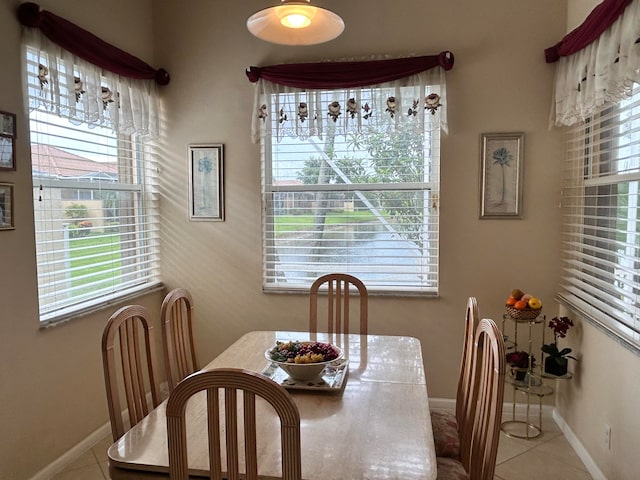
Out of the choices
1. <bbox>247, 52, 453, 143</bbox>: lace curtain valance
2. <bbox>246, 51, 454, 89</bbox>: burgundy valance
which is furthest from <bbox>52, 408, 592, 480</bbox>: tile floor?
<bbox>246, 51, 454, 89</bbox>: burgundy valance

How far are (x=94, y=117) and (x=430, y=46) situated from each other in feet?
6.83

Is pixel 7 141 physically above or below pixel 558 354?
above

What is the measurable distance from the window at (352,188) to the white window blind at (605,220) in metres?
0.81

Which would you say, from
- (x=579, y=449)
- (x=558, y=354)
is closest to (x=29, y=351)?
(x=558, y=354)

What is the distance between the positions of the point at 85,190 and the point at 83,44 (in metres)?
0.80

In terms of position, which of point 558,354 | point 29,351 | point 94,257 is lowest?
point 558,354

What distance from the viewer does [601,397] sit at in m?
2.40

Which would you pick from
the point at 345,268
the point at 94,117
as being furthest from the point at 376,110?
the point at 94,117

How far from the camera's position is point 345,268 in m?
3.35

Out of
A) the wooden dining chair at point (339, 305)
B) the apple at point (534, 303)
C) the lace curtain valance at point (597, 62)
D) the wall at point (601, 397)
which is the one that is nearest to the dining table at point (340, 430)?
the wooden dining chair at point (339, 305)

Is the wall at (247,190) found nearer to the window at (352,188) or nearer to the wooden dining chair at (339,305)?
the window at (352,188)

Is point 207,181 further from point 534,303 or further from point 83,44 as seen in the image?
point 534,303

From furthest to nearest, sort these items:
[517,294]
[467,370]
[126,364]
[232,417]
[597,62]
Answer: [517,294]
[597,62]
[467,370]
[126,364]
[232,417]

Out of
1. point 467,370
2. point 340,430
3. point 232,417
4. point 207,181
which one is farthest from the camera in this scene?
point 207,181
